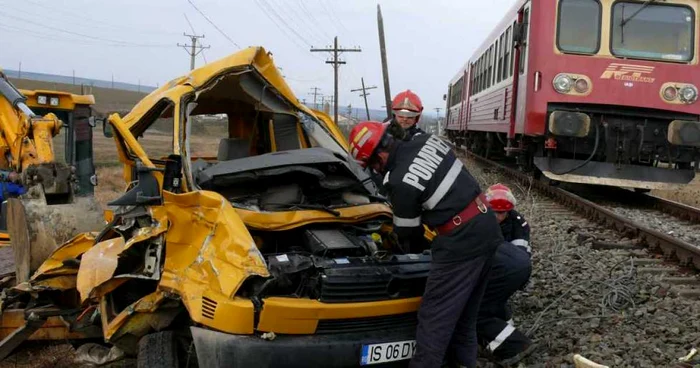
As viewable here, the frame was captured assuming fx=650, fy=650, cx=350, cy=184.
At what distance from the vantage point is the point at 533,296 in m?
5.21

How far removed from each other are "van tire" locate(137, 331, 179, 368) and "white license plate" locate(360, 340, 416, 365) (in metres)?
1.08

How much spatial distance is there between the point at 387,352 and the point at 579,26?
7555mm

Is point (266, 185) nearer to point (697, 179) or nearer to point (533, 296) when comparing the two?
point (533, 296)

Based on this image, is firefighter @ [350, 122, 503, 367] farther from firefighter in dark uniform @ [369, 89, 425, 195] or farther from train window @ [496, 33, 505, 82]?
train window @ [496, 33, 505, 82]

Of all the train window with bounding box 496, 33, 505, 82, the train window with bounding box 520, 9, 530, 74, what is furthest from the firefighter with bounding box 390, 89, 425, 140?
the train window with bounding box 496, 33, 505, 82

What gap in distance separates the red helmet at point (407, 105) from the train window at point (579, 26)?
611 centimetres

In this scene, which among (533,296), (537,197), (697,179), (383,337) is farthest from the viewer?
(697,179)

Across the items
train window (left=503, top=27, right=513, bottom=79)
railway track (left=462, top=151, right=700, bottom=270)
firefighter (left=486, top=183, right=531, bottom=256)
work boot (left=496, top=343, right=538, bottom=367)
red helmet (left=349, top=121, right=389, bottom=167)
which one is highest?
train window (left=503, top=27, right=513, bottom=79)

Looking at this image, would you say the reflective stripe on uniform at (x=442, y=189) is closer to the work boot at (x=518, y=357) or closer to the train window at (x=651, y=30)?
the work boot at (x=518, y=357)

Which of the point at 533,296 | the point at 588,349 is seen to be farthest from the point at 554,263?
the point at 588,349

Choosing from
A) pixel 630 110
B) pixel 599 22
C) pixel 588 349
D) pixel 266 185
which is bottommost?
pixel 588 349

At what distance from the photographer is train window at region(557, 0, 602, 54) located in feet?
31.4

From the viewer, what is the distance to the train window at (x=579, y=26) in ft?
31.4

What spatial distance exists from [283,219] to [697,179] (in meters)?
18.6
